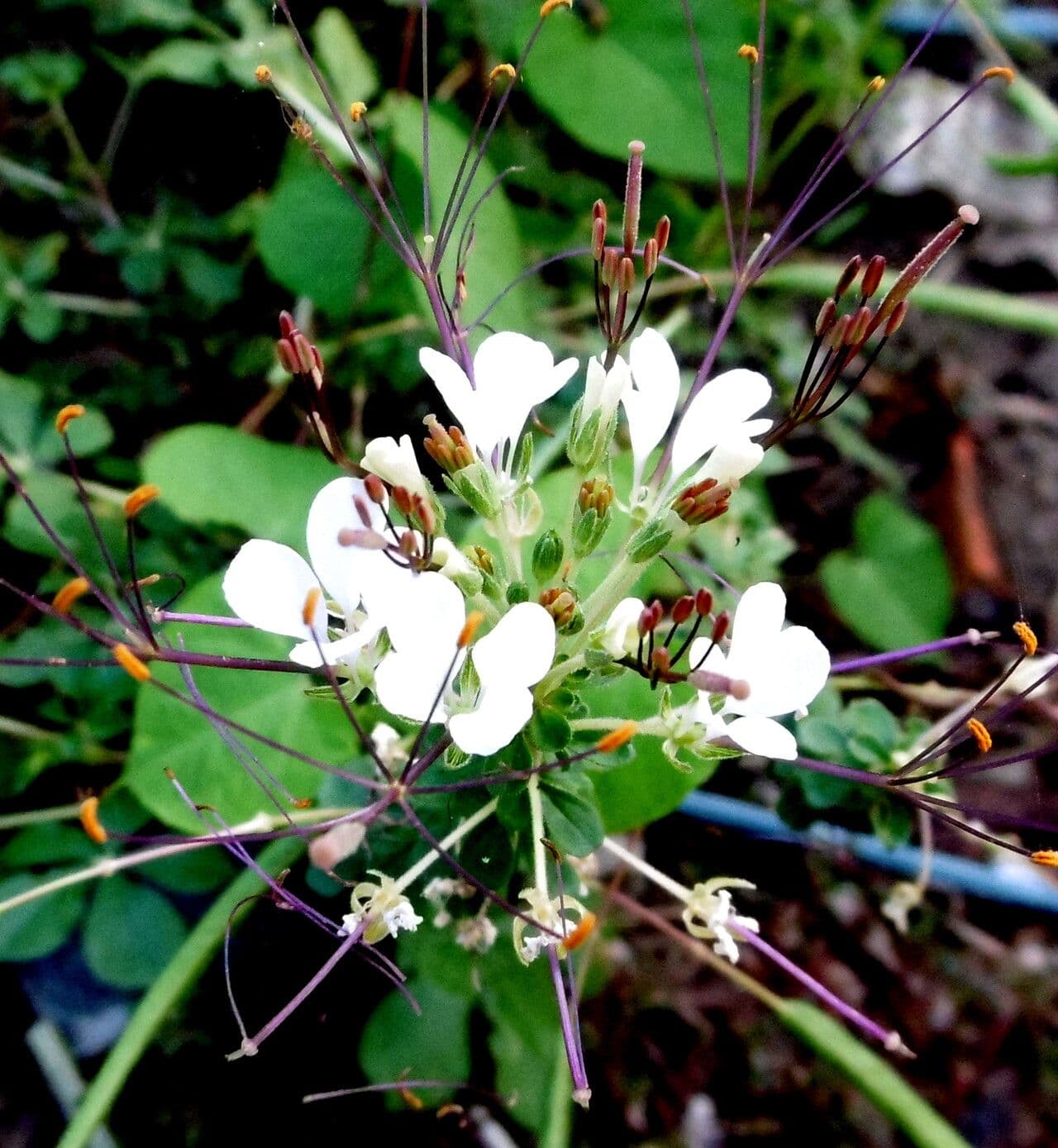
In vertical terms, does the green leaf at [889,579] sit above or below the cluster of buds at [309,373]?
below

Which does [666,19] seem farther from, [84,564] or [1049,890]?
[1049,890]

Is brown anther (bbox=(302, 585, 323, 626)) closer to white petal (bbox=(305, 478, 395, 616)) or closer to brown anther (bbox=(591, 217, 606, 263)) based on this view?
white petal (bbox=(305, 478, 395, 616))

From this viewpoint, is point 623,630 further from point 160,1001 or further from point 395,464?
point 160,1001

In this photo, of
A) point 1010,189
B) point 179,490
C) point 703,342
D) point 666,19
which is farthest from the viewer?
point 1010,189

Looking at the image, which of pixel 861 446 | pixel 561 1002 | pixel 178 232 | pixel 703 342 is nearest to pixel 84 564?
pixel 178 232

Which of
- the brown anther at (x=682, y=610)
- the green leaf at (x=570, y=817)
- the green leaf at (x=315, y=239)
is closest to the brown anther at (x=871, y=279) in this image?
the brown anther at (x=682, y=610)

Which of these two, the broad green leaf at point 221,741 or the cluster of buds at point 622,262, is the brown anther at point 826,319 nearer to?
the cluster of buds at point 622,262
